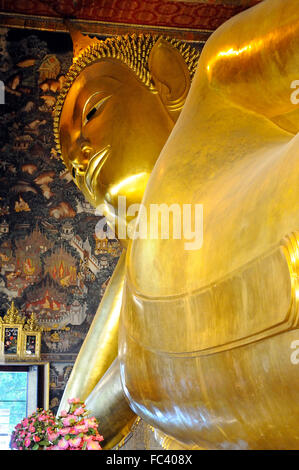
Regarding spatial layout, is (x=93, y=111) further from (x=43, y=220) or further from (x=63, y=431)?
(x=43, y=220)

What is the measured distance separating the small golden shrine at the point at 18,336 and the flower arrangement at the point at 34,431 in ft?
15.6

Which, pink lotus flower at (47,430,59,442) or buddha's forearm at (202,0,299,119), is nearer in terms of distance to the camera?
buddha's forearm at (202,0,299,119)

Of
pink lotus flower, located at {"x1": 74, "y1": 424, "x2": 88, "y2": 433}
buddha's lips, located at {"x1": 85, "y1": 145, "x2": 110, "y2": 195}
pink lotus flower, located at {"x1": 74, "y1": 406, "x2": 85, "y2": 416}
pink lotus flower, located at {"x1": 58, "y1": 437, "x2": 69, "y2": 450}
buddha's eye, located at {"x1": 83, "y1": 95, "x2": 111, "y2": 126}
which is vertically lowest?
pink lotus flower, located at {"x1": 58, "y1": 437, "x2": 69, "y2": 450}

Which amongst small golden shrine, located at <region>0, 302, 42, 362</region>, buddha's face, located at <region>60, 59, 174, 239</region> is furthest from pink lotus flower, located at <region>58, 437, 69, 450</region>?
small golden shrine, located at <region>0, 302, 42, 362</region>

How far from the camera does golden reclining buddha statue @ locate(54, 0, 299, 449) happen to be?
0.80m

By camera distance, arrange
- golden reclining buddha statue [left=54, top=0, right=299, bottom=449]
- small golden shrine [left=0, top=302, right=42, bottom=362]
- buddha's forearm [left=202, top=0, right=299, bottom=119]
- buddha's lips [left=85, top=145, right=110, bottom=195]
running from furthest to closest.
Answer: small golden shrine [left=0, top=302, right=42, bottom=362], buddha's lips [left=85, top=145, right=110, bottom=195], buddha's forearm [left=202, top=0, right=299, bottom=119], golden reclining buddha statue [left=54, top=0, right=299, bottom=449]

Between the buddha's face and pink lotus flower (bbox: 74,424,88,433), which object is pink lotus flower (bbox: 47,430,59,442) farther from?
the buddha's face

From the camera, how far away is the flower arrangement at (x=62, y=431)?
1622 millimetres

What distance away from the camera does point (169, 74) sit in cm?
172

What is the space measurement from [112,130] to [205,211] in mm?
774

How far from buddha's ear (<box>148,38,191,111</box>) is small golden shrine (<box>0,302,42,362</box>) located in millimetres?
5172

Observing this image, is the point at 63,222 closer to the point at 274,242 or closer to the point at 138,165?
the point at 138,165

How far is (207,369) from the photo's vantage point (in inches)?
36.4

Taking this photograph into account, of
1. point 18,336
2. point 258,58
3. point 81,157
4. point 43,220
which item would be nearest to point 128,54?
point 81,157
